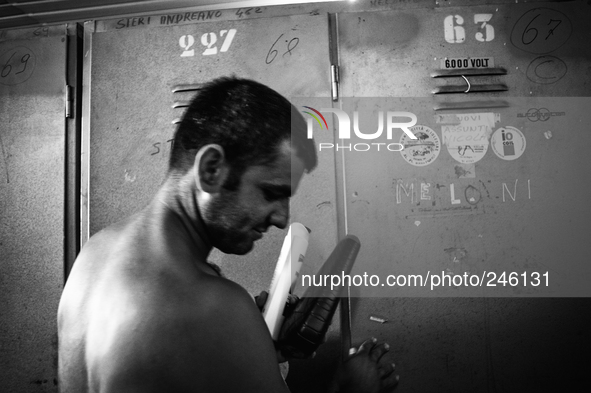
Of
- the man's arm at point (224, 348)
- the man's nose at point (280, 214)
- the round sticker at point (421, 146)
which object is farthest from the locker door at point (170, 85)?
the man's arm at point (224, 348)

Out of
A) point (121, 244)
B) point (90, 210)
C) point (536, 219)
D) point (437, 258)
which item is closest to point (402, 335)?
point (437, 258)

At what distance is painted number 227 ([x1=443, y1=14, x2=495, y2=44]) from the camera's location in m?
1.46

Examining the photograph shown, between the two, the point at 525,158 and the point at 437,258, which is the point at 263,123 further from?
the point at 525,158

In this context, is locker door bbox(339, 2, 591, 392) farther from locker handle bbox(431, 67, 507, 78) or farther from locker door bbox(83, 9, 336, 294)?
locker door bbox(83, 9, 336, 294)

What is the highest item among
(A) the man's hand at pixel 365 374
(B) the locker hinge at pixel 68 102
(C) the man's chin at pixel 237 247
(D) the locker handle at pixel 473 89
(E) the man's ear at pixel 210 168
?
(B) the locker hinge at pixel 68 102

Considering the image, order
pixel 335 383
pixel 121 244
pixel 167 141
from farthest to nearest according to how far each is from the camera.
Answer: pixel 167 141 → pixel 335 383 → pixel 121 244

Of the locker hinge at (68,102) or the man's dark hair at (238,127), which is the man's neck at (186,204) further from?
the locker hinge at (68,102)

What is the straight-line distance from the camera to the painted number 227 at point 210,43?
1533mm

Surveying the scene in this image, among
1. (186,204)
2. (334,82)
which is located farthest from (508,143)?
(186,204)

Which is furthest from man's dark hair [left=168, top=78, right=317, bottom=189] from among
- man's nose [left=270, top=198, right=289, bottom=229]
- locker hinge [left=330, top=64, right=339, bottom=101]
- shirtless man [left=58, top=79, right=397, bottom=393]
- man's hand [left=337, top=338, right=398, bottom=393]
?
man's hand [left=337, top=338, right=398, bottom=393]

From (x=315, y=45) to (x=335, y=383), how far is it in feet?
3.84

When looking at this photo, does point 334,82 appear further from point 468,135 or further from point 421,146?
point 468,135

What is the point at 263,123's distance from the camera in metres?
0.98

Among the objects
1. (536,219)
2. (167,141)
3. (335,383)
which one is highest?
(167,141)
